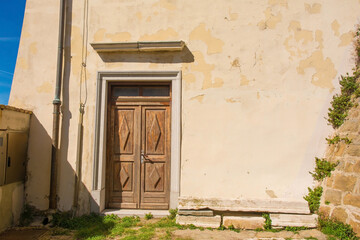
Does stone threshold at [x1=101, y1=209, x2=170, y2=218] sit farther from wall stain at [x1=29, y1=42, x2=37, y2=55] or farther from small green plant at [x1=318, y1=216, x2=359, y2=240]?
wall stain at [x1=29, y1=42, x2=37, y2=55]

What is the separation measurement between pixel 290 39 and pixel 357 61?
1.28 m

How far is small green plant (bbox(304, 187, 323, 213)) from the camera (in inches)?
192

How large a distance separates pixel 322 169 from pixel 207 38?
318 cm

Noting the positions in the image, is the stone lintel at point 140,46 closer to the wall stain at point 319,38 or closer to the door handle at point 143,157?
the door handle at point 143,157

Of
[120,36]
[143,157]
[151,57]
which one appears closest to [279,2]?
[151,57]

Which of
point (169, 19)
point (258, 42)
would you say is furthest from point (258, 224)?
point (169, 19)

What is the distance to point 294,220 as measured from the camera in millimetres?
4668

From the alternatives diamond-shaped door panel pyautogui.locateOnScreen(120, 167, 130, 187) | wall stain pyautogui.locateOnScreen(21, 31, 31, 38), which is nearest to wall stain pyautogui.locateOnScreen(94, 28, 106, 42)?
wall stain pyautogui.locateOnScreen(21, 31, 31, 38)

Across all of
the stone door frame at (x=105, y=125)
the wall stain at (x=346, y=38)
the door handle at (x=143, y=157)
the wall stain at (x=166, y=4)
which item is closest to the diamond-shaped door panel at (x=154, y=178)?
the door handle at (x=143, y=157)

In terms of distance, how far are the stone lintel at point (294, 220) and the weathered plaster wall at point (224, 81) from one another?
0.44m

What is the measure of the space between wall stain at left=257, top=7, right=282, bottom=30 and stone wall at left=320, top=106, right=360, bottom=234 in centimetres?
212

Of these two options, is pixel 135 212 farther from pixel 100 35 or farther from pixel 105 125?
pixel 100 35

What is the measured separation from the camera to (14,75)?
5484mm

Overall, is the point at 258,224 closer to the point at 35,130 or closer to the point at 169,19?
the point at 169,19
